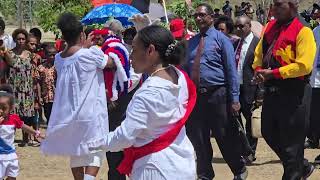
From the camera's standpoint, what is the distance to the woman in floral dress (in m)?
11.9

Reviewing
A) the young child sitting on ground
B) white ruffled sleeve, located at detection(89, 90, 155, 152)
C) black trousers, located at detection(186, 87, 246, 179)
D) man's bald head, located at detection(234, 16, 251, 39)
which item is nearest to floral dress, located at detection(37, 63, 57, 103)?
man's bald head, located at detection(234, 16, 251, 39)

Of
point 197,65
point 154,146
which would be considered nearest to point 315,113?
point 197,65

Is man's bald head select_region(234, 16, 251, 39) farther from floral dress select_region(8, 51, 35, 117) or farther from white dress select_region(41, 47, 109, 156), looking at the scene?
white dress select_region(41, 47, 109, 156)

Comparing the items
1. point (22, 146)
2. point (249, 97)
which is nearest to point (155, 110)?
point (249, 97)

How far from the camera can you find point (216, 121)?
331 inches

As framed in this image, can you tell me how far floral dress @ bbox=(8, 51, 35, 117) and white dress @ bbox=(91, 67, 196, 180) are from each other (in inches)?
293

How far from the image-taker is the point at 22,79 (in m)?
12.1

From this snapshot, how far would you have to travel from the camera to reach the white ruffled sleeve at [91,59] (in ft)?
22.6

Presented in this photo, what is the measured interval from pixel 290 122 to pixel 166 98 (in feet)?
9.42

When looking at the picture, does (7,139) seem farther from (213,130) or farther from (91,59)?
(213,130)

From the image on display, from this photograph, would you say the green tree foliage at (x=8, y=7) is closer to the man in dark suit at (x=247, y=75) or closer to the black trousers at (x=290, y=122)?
the man in dark suit at (x=247, y=75)

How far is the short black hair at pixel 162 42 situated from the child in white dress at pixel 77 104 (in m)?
2.21

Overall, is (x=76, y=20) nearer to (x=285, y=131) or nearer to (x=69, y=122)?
(x=69, y=122)

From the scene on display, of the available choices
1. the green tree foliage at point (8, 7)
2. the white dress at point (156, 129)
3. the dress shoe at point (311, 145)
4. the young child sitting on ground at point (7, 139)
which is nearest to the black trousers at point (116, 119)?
the young child sitting on ground at point (7, 139)
